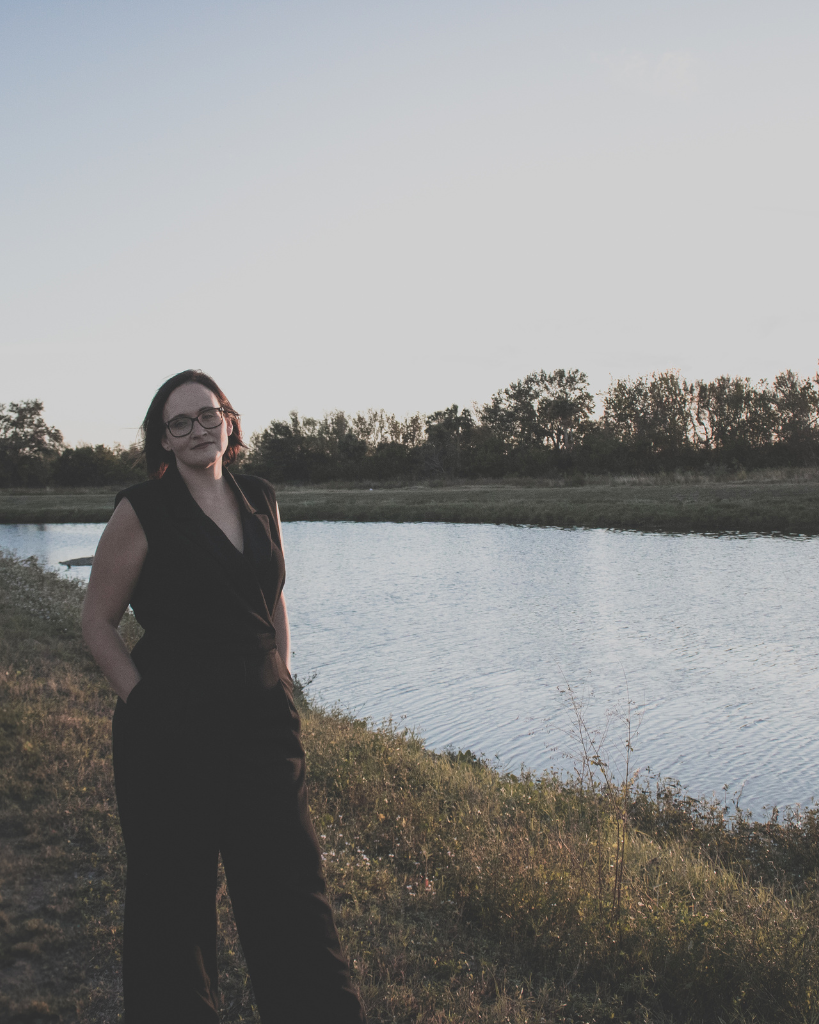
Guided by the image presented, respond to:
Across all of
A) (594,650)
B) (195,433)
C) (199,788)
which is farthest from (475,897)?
(594,650)

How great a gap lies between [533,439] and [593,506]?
45.9 metres

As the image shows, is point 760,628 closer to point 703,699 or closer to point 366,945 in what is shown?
point 703,699

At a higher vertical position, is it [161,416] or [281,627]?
[161,416]

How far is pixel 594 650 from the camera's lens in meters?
12.8

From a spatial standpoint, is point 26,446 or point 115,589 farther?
point 26,446

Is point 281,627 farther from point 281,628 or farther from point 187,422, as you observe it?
point 187,422

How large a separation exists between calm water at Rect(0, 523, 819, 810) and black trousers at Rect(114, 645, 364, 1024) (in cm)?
582

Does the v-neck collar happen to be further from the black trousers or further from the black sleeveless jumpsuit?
the black trousers

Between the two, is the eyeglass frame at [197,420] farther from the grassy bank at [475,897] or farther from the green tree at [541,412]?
the green tree at [541,412]

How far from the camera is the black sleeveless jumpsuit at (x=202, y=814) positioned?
8.30ft

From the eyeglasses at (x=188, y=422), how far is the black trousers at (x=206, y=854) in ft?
2.58

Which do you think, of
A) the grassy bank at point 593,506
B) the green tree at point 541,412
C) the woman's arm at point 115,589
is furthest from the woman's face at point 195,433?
the green tree at point 541,412

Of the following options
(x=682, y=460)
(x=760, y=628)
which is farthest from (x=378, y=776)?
(x=682, y=460)

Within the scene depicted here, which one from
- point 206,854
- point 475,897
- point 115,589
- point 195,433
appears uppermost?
point 195,433
